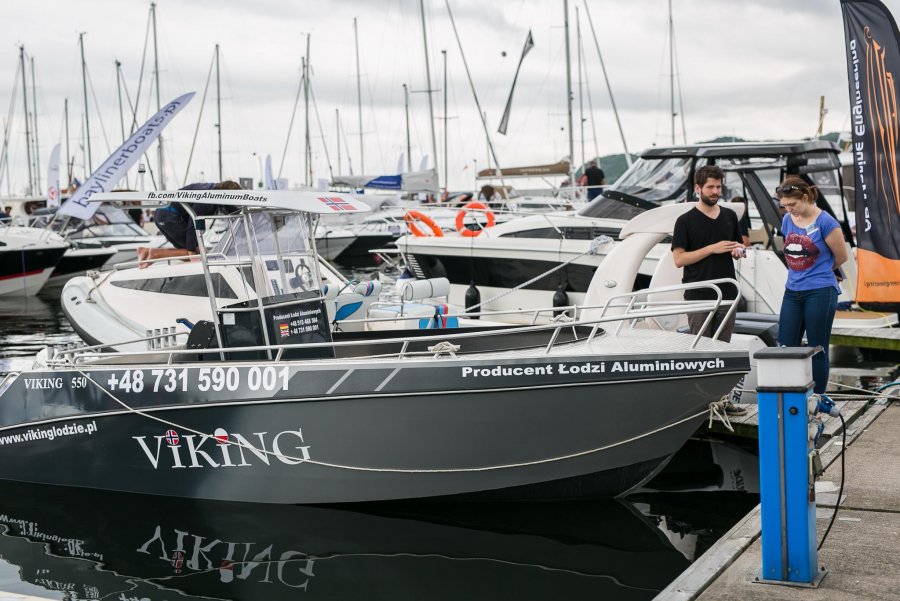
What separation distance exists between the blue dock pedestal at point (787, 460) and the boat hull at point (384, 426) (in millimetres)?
2218

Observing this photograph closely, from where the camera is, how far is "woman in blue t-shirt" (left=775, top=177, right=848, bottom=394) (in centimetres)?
670

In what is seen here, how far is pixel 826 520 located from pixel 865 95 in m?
3.64

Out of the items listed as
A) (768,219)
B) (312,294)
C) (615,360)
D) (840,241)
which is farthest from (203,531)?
(768,219)

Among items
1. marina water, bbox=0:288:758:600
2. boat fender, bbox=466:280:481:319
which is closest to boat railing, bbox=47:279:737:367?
marina water, bbox=0:288:758:600

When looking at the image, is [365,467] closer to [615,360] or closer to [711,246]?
[615,360]

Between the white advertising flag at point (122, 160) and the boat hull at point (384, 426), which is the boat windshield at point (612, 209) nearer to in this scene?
the boat hull at point (384, 426)

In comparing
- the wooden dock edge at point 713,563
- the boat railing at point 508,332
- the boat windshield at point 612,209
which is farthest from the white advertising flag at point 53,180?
the wooden dock edge at point 713,563

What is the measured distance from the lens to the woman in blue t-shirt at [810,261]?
670 centimetres

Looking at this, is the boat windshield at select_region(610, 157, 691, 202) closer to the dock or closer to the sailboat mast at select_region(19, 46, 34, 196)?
the dock

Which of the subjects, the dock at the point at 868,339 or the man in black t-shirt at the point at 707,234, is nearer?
the man in black t-shirt at the point at 707,234

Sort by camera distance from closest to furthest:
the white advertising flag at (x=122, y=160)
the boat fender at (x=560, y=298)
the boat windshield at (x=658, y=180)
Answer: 1. the boat windshield at (x=658, y=180)
2. the boat fender at (x=560, y=298)
3. the white advertising flag at (x=122, y=160)

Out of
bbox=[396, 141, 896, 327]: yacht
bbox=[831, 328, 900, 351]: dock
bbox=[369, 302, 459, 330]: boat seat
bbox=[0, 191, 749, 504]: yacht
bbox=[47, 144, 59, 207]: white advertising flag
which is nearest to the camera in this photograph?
bbox=[0, 191, 749, 504]: yacht

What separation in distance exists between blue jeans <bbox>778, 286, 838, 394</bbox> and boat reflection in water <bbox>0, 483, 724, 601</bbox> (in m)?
1.64

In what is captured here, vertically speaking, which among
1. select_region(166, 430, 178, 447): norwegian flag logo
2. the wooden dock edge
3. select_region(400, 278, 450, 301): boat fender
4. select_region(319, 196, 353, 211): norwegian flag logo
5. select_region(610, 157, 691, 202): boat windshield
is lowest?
the wooden dock edge
